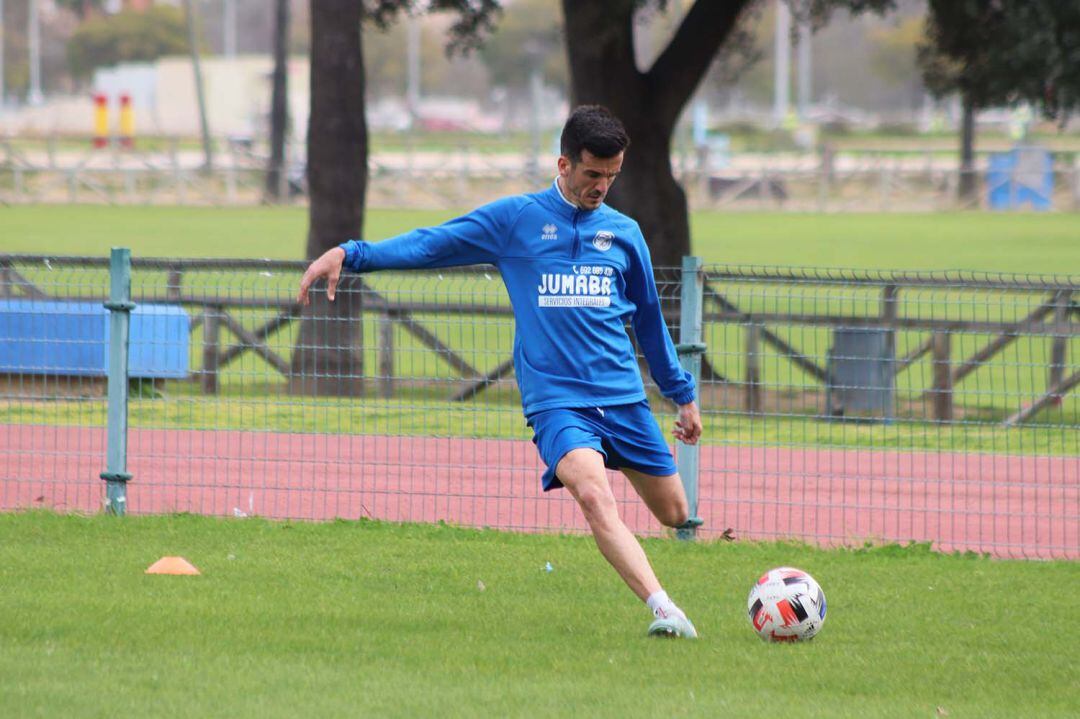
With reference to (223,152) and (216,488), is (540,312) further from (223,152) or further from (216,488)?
(223,152)

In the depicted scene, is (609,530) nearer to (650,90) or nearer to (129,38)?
(650,90)

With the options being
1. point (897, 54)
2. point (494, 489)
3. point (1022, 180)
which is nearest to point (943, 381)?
point (494, 489)

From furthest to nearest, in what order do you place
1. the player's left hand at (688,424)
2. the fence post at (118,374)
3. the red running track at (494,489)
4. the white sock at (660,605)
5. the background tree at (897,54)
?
the background tree at (897,54) → the red running track at (494,489) → the fence post at (118,374) → the player's left hand at (688,424) → the white sock at (660,605)

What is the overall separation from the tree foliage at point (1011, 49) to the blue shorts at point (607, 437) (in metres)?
9.46

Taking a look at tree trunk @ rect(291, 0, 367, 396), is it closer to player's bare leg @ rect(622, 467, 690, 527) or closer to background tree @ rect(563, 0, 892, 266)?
background tree @ rect(563, 0, 892, 266)

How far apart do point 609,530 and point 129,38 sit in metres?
121

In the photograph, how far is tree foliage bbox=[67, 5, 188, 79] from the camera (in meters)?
121

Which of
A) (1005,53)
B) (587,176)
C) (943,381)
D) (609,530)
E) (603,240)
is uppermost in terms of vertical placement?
(1005,53)

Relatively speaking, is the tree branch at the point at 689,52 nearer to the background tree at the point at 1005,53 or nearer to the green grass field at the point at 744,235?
the background tree at the point at 1005,53

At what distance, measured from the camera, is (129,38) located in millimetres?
121188

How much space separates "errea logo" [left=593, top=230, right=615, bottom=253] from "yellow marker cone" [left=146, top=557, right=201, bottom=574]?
2687 millimetres

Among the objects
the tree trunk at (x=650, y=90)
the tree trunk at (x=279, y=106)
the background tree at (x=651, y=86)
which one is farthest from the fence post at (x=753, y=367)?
the tree trunk at (x=279, y=106)

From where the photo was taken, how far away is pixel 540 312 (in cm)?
663

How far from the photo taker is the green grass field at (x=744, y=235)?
111 feet
